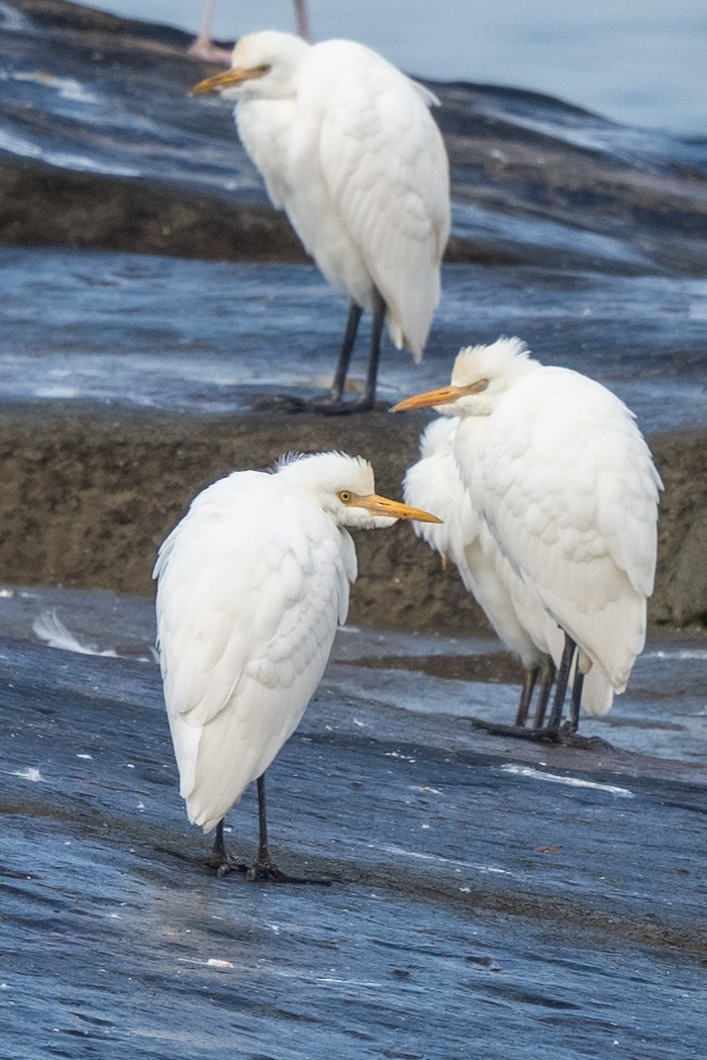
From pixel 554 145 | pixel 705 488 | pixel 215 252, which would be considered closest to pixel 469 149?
pixel 554 145

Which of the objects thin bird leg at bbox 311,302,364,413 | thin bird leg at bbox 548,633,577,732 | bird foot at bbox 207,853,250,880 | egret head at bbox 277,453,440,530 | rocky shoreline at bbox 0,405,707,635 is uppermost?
egret head at bbox 277,453,440,530

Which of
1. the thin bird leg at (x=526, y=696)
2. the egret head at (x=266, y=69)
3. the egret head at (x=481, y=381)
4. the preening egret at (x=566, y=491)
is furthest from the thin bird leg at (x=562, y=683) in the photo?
the egret head at (x=266, y=69)

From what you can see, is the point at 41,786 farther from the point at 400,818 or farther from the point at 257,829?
the point at 400,818

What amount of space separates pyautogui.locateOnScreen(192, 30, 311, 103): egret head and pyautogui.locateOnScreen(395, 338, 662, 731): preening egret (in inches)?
124

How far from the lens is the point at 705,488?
898 centimetres

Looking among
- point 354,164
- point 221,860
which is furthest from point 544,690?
point 354,164

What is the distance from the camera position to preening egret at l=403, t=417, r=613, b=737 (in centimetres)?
707

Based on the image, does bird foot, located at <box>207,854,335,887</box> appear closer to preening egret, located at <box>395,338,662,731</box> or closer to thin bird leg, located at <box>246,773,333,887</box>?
thin bird leg, located at <box>246,773,333,887</box>

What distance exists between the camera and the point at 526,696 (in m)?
7.31

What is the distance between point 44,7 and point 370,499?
1809 cm

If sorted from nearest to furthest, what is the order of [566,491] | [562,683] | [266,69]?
1. [566,491]
2. [562,683]
3. [266,69]

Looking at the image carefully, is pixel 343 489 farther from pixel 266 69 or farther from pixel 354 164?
pixel 266 69

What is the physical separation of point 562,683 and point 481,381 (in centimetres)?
112

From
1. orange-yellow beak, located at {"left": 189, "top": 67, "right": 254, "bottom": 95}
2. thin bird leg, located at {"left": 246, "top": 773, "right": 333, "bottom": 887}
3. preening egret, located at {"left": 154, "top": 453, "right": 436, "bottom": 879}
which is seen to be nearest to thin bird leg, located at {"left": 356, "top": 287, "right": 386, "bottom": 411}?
orange-yellow beak, located at {"left": 189, "top": 67, "right": 254, "bottom": 95}
